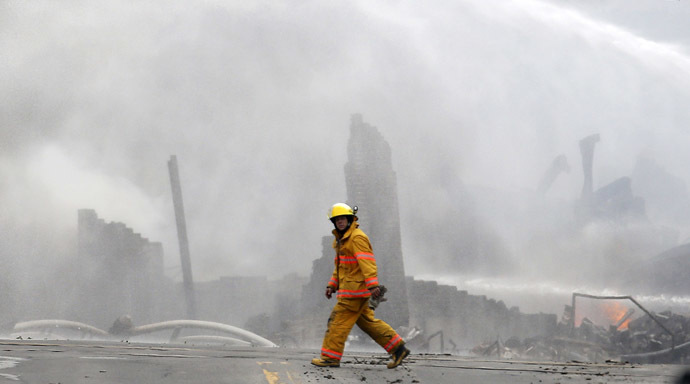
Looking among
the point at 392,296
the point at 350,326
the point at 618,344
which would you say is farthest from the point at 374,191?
the point at 350,326

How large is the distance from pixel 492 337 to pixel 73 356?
4554cm

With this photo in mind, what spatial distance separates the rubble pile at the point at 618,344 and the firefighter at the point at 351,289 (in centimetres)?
1982

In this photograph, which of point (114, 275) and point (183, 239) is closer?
point (114, 275)

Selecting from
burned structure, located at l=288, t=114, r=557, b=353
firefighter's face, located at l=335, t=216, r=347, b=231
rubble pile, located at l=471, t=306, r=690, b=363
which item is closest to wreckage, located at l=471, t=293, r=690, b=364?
rubble pile, located at l=471, t=306, r=690, b=363

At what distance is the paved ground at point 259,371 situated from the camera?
8422mm

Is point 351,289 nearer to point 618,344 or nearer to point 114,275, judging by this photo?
point 618,344

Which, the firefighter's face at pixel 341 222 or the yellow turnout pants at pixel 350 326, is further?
the yellow turnout pants at pixel 350 326

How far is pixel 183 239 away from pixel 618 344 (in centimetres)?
4955

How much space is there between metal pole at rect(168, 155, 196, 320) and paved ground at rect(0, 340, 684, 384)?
59570mm

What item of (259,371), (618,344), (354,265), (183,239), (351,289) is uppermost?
(183,239)

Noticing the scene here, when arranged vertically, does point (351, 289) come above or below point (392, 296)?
below

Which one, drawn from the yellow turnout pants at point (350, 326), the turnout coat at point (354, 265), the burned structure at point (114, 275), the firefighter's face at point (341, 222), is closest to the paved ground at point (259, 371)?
the yellow turnout pants at point (350, 326)

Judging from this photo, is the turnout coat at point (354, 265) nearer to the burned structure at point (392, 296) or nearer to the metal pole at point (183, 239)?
the burned structure at point (392, 296)

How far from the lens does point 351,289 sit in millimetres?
9859
